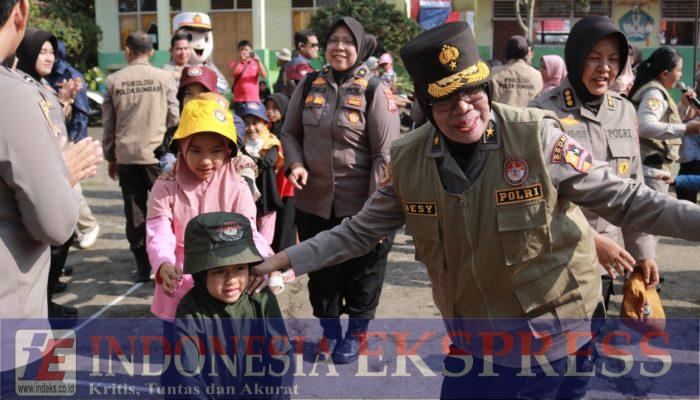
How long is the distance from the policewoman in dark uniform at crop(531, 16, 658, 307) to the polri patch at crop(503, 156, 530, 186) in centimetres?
127

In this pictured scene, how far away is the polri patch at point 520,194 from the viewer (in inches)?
89.4

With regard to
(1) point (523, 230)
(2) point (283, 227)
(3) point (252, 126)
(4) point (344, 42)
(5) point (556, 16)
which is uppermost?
(5) point (556, 16)

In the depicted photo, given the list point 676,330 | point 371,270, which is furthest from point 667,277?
point 371,270

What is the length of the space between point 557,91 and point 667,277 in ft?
11.2

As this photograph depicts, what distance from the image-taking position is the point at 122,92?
19.9 ft

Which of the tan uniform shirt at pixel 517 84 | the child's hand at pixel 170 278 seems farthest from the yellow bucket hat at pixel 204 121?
the tan uniform shirt at pixel 517 84

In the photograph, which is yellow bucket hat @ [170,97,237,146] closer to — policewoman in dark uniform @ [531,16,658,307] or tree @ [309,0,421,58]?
policewoman in dark uniform @ [531,16,658,307]

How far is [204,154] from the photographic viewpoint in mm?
3387

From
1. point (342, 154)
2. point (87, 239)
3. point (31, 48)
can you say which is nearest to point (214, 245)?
point (342, 154)

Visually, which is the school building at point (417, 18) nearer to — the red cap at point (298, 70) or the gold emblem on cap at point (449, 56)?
the red cap at point (298, 70)

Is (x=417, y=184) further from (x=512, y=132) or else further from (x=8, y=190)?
(x=8, y=190)

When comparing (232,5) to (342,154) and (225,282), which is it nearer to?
(342,154)

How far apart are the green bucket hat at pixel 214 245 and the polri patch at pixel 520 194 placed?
3.41 feet

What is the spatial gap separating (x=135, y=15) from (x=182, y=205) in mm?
22485
